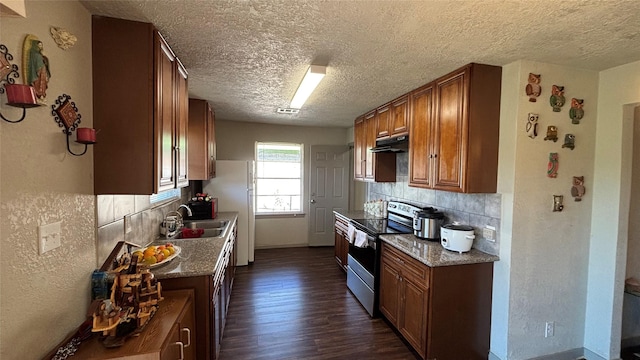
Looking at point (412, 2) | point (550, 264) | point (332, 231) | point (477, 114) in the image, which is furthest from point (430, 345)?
point (332, 231)

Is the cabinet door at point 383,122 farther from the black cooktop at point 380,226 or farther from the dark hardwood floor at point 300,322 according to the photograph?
the dark hardwood floor at point 300,322

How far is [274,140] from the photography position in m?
5.12

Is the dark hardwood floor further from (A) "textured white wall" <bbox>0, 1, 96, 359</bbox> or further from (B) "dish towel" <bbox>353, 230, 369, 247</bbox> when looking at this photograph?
(A) "textured white wall" <bbox>0, 1, 96, 359</bbox>

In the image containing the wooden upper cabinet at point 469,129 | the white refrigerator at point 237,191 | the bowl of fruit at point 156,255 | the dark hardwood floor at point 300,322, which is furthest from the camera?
the white refrigerator at point 237,191

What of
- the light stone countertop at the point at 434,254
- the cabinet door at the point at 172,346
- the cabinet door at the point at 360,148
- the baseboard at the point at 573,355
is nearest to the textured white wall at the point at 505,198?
the light stone countertop at the point at 434,254

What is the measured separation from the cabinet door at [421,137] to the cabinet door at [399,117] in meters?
0.12

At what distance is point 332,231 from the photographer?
5395mm

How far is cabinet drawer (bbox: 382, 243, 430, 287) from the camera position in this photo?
2.14 meters

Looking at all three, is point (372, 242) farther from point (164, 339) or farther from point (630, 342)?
point (630, 342)

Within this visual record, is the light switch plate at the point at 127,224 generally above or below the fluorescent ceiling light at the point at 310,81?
below

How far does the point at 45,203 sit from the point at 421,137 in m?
2.74

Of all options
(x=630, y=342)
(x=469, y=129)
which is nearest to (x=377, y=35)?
(x=469, y=129)

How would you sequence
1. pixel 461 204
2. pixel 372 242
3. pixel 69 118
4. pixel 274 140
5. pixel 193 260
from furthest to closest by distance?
1. pixel 274 140
2. pixel 372 242
3. pixel 461 204
4. pixel 193 260
5. pixel 69 118

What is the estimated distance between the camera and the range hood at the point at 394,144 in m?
2.99
